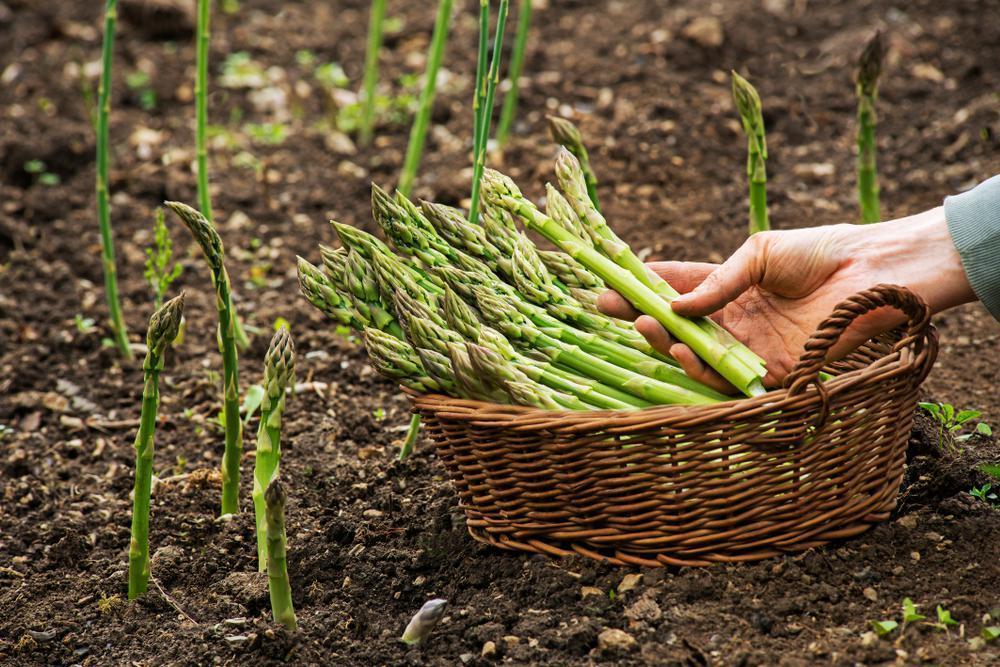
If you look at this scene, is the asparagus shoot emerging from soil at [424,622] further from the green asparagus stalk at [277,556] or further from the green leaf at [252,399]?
the green leaf at [252,399]

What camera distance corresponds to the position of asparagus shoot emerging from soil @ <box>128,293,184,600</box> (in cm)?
276

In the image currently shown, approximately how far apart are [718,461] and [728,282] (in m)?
0.49

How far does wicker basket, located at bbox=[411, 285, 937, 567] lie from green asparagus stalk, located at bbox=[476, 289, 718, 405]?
25cm

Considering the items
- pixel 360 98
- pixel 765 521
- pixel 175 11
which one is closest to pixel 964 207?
pixel 765 521

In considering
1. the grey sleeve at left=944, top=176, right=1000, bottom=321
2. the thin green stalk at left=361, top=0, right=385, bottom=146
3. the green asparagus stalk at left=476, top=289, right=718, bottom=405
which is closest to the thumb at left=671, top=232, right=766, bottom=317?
the green asparagus stalk at left=476, top=289, right=718, bottom=405

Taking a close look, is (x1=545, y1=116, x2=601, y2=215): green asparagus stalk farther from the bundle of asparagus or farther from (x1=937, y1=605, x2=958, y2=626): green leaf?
(x1=937, y1=605, x2=958, y2=626): green leaf

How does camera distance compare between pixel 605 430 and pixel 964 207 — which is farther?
pixel 964 207

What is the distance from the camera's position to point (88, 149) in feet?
18.5

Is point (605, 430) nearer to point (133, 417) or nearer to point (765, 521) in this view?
point (765, 521)

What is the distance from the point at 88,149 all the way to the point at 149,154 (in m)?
0.31

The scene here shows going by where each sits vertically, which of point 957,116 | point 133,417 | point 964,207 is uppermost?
point 964,207

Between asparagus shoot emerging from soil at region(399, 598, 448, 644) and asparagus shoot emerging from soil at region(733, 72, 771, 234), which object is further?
asparagus shoot emerging from soil at region(733, 72, 771, 234)

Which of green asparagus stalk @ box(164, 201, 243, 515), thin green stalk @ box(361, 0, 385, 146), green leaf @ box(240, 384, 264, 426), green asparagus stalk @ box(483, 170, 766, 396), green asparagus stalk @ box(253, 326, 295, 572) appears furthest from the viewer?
thin green stalk @ box(361, 0, 385, 146)

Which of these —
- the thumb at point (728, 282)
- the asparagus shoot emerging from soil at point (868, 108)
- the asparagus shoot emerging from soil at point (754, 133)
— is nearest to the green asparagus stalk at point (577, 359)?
the thumb at point (728, 282)
